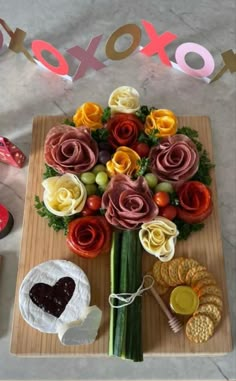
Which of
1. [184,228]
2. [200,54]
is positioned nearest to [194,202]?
[184,228]

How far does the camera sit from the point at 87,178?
103 cm

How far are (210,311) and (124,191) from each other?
1.03ft

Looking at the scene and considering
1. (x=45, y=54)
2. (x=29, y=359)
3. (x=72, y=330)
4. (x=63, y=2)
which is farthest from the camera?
(x=63, y=2)

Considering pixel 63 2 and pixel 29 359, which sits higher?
pixel 63 2

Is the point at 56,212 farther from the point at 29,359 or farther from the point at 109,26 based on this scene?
the point at 109,26

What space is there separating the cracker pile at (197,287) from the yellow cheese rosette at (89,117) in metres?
0.36

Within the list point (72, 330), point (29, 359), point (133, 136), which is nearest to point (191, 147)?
point (133, 136)

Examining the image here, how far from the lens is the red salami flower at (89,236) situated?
97 cm

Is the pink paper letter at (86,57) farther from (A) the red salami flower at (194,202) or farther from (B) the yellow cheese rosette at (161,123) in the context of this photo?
(A) the red salami flower at (194,202)

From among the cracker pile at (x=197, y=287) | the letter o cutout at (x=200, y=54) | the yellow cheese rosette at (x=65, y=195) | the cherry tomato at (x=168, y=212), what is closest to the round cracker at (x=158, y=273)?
the cracker pile at (x=197, y=287)

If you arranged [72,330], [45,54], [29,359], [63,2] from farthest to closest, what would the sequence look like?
[63,2] → [45,54] → [29,359] → [72,330]

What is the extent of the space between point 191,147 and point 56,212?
0.34m

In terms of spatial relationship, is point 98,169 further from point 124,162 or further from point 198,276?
point 198,276

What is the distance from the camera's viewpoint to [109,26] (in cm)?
145
